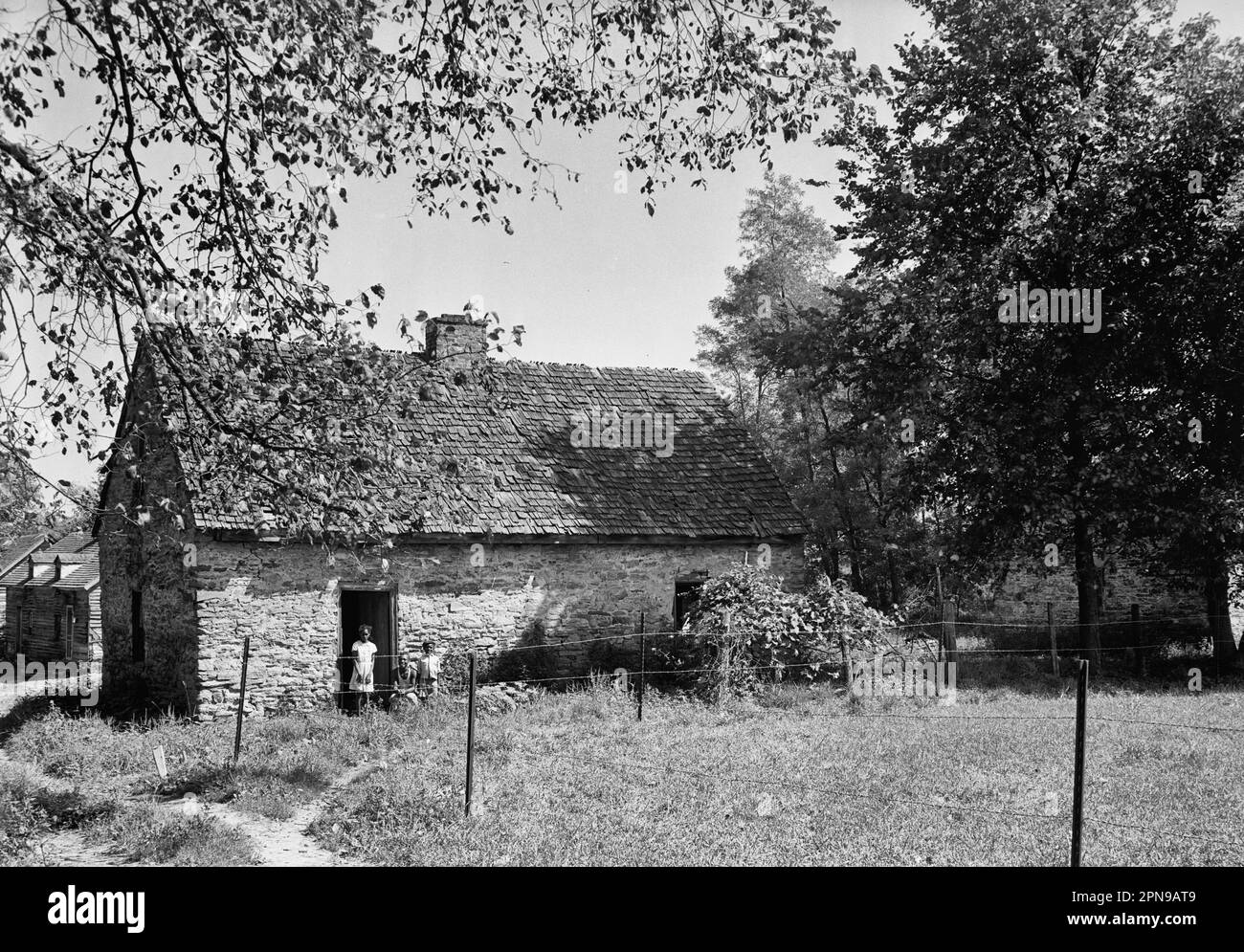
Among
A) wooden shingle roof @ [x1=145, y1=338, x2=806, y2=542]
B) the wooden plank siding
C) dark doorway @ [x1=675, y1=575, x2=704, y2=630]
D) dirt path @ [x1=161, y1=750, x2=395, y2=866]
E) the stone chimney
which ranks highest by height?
the stone chimney

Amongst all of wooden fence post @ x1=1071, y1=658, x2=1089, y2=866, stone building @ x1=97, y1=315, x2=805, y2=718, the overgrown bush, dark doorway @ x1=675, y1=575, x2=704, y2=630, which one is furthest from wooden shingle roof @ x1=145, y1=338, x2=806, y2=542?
wooden fence post @ x1=1071, y1=658, x2=1089, y2=866

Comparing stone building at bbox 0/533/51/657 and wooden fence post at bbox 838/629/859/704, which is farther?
stone building at bbox 0/533/51/657

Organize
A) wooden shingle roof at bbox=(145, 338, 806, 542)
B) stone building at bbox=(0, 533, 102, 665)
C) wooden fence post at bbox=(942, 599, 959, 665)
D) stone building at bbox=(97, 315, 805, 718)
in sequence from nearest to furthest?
stone building at bbox=(97, 315, 805, 718) → wooden shingle roof at bbox=(145, 338, 806, 542) → wooden fence post at bbox=(942, 599, 959, 665) → stone building at bbox=(0, 533, 102, 665)

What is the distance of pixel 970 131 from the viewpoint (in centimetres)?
1764

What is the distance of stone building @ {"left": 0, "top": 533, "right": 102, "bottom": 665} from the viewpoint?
29594 millimetres

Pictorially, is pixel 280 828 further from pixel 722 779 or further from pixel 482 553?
pixel 482 553

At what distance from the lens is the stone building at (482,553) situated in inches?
583

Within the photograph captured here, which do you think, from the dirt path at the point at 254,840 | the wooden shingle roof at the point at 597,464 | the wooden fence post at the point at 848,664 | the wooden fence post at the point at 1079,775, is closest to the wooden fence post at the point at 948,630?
the wooden fence post at the point at 848,664

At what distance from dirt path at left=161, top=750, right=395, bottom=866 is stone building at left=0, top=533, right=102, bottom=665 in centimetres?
2195

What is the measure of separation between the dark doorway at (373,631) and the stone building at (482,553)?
0.06 meters

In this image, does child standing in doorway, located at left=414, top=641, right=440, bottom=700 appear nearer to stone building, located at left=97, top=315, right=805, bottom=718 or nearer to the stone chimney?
stone building, located at left=97, top=315, right=805, bottom=718

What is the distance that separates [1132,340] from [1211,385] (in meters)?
1.79
